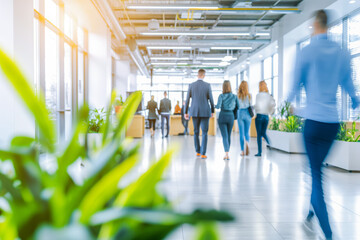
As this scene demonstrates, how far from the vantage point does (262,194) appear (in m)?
3.13

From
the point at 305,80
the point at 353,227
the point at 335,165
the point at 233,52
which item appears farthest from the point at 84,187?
the point at 233,52

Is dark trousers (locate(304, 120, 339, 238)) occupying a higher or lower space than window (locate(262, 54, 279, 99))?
lower

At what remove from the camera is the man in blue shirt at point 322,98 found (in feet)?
6.63

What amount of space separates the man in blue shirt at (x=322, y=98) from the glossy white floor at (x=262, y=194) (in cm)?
27

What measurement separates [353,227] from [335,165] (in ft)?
8.29

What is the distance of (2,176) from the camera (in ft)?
1.41

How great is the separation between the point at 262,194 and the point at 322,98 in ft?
4.58

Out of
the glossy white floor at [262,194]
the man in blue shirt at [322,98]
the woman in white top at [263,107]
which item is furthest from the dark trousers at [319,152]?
the woman in white top at [263,107]

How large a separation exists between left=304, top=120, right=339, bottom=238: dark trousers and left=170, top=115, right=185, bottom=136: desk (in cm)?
868

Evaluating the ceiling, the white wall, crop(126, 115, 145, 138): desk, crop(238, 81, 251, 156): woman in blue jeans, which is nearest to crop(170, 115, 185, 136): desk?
crop(126, 115, 145, 138): desk

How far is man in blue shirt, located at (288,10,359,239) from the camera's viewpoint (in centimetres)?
202

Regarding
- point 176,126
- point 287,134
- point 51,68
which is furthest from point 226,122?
point 176,126

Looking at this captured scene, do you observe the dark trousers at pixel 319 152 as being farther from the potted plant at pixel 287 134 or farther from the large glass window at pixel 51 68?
the large glass window at pixel 51 68

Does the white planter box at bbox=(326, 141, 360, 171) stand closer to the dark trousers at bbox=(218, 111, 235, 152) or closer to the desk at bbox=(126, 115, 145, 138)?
the dark trousers at bbox=(218, 111, 235, 152)
